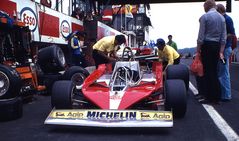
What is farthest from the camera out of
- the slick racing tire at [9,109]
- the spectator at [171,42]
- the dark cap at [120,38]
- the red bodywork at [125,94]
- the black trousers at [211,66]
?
the spectator at [171,42]

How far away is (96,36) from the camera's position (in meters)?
16.0

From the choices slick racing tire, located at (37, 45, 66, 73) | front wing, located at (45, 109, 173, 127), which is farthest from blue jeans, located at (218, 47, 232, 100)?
slick racing tire, located at (37, 45, 66, 73)

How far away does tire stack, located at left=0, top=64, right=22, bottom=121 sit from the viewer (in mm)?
5938

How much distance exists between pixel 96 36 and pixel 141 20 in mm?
47039

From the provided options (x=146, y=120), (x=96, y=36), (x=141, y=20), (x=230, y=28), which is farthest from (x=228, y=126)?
(x=141, y=20)

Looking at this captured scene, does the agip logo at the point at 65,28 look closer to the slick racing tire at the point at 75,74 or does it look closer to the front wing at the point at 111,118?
the slick racing tire at the point at 75,74

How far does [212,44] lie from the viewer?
7.34 metres

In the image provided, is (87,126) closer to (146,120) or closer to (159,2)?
(146,120)

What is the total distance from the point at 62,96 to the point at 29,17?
15.1ft

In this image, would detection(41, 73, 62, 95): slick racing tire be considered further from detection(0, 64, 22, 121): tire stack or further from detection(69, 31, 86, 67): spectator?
detection(69, 31, 86, 67): spectator

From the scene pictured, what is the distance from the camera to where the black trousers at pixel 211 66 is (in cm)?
734

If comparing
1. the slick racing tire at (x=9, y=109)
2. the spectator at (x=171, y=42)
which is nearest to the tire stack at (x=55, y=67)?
the slick racing tire at (x=9, y=109)

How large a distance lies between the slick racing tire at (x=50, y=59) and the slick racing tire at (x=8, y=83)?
2.18 metres

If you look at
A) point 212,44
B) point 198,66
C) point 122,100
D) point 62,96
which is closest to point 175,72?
point 198,66
